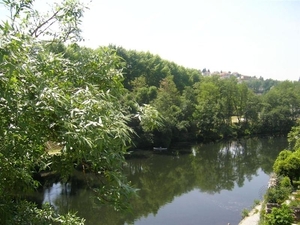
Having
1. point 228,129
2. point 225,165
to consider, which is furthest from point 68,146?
point 228,129

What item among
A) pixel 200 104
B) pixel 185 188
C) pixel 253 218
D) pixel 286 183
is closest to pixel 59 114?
pixel 253 218

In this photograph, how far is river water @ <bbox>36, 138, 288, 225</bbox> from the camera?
12.4m

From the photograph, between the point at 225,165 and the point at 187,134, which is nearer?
the point at 225,165

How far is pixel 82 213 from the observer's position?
1245 centimetres

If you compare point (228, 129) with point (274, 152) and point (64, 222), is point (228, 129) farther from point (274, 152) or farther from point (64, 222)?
point (64, 222)

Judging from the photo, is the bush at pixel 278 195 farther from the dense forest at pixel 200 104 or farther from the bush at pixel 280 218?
the dense forest at pixel 200 104

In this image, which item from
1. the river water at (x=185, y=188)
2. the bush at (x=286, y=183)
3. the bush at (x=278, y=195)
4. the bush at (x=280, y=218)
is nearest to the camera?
the bush at (x=280, y=218)

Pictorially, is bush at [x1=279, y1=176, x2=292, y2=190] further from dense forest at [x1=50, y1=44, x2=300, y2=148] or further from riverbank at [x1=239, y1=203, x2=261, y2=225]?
dense forest at [x1=50, y1=44, x2=300, y2=148]

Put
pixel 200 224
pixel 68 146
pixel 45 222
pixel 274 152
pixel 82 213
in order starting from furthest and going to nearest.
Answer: pixel 274 152
pixel 82 213
pixel 200 224
pixel 45 222
pixel 68 146

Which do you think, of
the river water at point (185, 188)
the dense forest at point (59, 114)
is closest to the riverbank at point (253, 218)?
the river water at point (185, 188)

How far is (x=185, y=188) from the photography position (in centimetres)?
1619

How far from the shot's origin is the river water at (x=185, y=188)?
40.6 feet

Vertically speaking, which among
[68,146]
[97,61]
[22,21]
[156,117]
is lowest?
[68,146]

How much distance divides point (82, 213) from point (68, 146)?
11.3 meters
